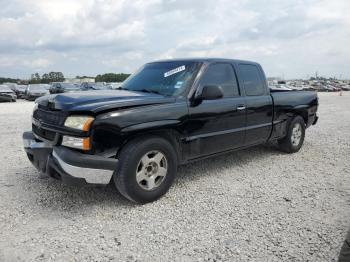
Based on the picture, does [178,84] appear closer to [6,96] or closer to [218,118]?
[218,118]

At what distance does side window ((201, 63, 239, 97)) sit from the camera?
4.57 m

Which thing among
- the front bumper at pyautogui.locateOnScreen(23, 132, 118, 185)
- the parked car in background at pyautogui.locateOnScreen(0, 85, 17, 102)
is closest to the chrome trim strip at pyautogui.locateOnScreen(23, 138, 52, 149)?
the front bumper at pyautogui.locateOnScreen(23, 132, 118, 185)

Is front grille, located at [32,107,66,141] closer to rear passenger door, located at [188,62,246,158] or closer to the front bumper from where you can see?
the front bumper

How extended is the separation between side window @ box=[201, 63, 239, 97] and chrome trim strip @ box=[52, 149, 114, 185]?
189cm

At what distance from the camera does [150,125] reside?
3.69m

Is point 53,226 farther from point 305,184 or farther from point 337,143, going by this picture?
point 337,143

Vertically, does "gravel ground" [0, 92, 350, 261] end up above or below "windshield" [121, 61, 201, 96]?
below

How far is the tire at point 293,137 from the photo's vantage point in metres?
6.25

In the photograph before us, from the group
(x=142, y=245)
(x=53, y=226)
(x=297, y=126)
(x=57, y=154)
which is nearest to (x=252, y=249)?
(x=142, y=245)

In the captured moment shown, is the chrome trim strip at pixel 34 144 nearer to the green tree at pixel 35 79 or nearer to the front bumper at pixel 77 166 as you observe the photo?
the front bumper at pixel 77 166

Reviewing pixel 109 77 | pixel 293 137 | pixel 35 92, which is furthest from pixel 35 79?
pixel 293 137

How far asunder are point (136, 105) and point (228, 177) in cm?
201

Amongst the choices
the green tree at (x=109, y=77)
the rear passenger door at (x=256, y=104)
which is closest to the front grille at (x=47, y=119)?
the rear passenger door at (x=256, y=104)

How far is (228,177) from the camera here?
4863 millimetres
